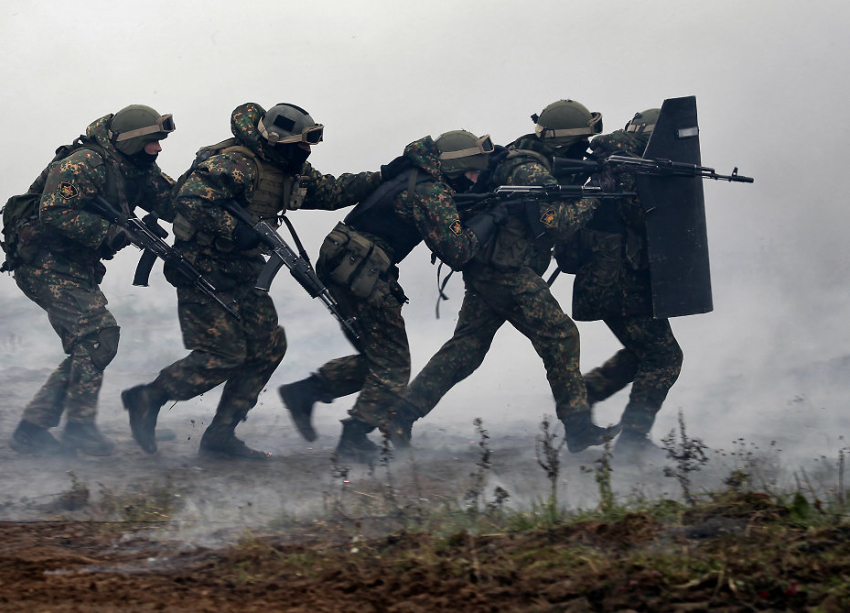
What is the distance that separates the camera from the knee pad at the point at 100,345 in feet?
19.1

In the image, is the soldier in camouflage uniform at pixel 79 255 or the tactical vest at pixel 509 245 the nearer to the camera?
the soldier in camouflage uniform at pixel 79 255

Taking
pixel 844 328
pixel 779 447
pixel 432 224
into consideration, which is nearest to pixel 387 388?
pixel 432 224

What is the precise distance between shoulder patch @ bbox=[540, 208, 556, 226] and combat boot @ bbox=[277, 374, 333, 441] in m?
1.69

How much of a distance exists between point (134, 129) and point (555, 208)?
2.65 metres

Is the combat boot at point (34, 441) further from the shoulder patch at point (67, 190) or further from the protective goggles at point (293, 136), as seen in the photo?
the protective goggles at point (293, 136)

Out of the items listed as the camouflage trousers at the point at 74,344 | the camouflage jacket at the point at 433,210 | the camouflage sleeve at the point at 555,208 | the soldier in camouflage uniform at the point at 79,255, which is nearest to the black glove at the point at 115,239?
the soldier in camouflage uniform at the point at 79,255

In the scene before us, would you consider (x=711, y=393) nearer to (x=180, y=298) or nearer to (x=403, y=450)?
(x=403, y=450)

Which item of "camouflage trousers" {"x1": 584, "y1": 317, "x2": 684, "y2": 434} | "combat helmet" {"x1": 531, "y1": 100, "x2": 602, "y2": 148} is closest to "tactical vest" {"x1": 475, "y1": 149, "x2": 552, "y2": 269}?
"combat helmet" {"x1": 531, "y1": 100, "x2": 602, "y2": 148}

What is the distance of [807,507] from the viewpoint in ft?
10.8

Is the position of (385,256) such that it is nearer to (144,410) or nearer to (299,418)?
(299,418)

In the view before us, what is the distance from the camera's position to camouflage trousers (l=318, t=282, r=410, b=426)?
5.70m

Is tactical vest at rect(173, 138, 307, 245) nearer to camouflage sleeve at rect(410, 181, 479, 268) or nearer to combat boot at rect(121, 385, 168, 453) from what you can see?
camouflage sleeve at rect(410, 181, 479, 268)

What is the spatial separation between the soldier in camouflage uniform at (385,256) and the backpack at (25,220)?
1.64m

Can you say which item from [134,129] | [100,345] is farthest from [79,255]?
[134,129]
